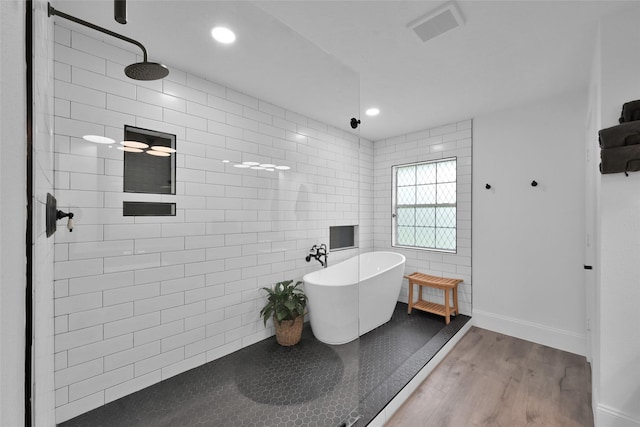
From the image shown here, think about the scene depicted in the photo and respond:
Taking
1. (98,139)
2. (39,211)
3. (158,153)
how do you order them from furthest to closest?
(158,153), (98,139), (39,211)

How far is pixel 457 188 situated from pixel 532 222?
0.89 metres

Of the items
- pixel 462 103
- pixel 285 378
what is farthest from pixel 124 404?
pixel 462 103

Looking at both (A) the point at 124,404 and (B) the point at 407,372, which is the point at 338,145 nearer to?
(B) the point at 407,372

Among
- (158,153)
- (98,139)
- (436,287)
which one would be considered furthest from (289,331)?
(436,287)

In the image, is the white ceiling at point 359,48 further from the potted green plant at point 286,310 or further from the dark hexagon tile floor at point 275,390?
the dark hexagon tile floor at point 275,390

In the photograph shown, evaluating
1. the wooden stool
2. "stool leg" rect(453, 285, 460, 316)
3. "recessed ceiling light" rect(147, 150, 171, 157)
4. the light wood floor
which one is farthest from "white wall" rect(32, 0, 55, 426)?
"stool leg" rect(453, 285, 460, 316)

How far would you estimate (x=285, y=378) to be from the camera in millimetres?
1823

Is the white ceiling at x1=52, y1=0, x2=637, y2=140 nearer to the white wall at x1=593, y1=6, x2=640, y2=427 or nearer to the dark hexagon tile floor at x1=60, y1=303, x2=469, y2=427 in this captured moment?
the white wall at x1=593, y1=6, x2=640, y2=427

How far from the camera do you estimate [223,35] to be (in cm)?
162

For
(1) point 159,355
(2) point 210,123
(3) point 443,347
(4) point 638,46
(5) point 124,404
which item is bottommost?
(3) point 443,347

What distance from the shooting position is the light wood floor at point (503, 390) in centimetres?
185

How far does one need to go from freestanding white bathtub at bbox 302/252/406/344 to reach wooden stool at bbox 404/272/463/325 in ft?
1.27

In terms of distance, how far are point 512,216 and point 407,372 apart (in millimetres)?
2144

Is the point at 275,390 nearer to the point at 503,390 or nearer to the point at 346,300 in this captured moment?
the point at 346,300
